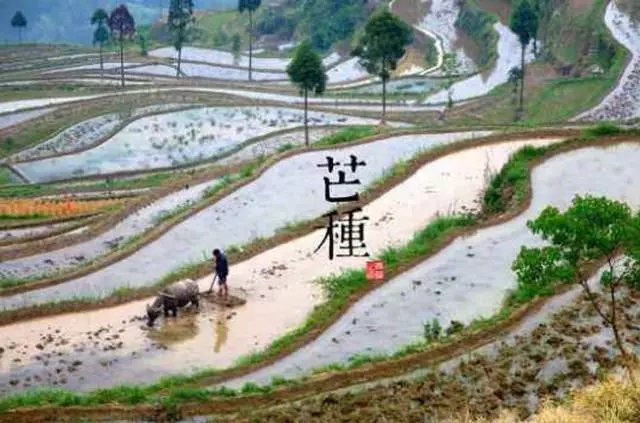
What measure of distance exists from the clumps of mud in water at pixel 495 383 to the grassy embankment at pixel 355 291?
2.89ft

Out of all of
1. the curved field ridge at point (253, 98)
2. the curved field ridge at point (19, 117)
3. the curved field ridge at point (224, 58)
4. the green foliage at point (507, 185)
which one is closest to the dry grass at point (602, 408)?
the green foliage at point (507, 185)

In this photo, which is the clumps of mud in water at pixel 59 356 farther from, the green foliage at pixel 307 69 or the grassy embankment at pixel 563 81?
the grassy embankment at pixel 563 81

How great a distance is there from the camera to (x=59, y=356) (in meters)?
16.8

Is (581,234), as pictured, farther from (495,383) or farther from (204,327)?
(204,327)

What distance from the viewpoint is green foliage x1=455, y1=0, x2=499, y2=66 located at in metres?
66.7

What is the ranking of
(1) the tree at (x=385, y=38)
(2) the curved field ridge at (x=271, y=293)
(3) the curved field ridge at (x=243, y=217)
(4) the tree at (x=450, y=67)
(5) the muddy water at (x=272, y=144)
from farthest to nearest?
(4) the tree at (x=450, y=67) → (5) the muddy water at (x=272, y=144) → (1) the tree at (x=385, y=38) → (3) the curved field ridge at (x=243, y=217) → (2) the curved field ridge at (x=271, y=293)

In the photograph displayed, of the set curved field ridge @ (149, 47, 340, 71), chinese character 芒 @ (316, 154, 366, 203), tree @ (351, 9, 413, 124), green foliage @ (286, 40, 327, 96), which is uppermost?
tree @ (351, 9, 413, 124)

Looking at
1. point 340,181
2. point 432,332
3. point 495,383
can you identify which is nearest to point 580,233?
point 495,383

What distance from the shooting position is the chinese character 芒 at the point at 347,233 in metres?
21.5

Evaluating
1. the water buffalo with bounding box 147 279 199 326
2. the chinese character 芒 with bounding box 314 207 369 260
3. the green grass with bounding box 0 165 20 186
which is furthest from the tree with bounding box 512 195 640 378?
the green grass with bounding box 0 165 20 186

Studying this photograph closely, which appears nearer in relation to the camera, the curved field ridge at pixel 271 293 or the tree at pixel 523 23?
the curved field ridge at pixel 271 293

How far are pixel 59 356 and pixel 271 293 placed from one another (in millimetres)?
4488

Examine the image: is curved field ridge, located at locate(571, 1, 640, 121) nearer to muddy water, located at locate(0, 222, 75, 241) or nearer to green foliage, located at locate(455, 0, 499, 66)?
green foliage, located at locate(455, 0, 499, 66)

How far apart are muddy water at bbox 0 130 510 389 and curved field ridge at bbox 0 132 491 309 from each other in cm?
80
